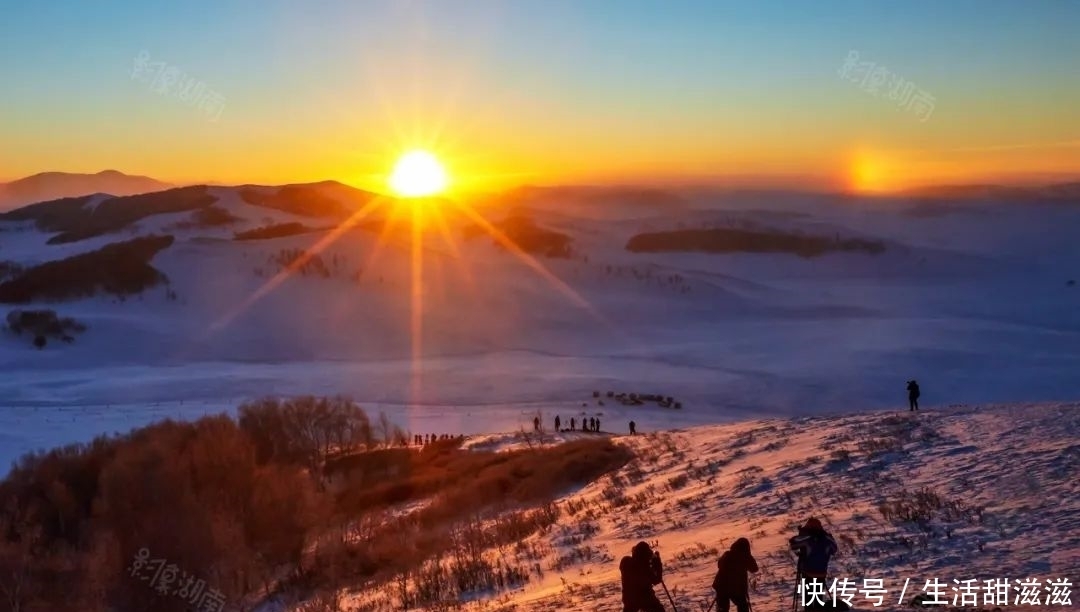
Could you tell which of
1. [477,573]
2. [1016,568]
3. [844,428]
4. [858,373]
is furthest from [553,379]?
[1016,568]

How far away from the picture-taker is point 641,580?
6.75 metres

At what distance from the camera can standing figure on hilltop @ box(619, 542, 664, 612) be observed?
22.1 ft

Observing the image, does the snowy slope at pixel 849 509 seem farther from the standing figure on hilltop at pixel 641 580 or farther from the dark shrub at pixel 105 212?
the dark shrub at pixel 105 212

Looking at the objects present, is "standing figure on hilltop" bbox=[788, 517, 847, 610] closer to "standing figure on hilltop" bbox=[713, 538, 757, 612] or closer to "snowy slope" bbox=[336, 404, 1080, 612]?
"standing figure on hilltop" bbox=[713, 538, 757, 612]

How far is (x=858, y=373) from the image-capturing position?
4675 centimetres

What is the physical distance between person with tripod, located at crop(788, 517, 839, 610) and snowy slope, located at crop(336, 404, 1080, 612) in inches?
29.5

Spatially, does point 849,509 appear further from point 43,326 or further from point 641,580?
point 43,326

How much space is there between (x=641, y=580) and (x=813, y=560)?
126cm

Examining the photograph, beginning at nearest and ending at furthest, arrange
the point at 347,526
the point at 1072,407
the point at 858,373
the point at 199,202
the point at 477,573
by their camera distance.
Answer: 1. the point at 477,573
2. the point at 1072,407
3. the point at 347,526
4. the point at 858,373
5. the point at 199,202

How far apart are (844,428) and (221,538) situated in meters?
10.9

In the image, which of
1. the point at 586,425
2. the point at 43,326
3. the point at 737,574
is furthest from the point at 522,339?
the point at 737,574

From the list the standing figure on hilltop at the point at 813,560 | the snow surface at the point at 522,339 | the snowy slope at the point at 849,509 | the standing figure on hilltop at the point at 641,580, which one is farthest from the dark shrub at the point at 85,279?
the standing figure on hilltop at the point at 813,560

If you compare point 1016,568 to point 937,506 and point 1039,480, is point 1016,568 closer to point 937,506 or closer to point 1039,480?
point 937,506

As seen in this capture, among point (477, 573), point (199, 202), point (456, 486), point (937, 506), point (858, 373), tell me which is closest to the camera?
point (937, 506)
